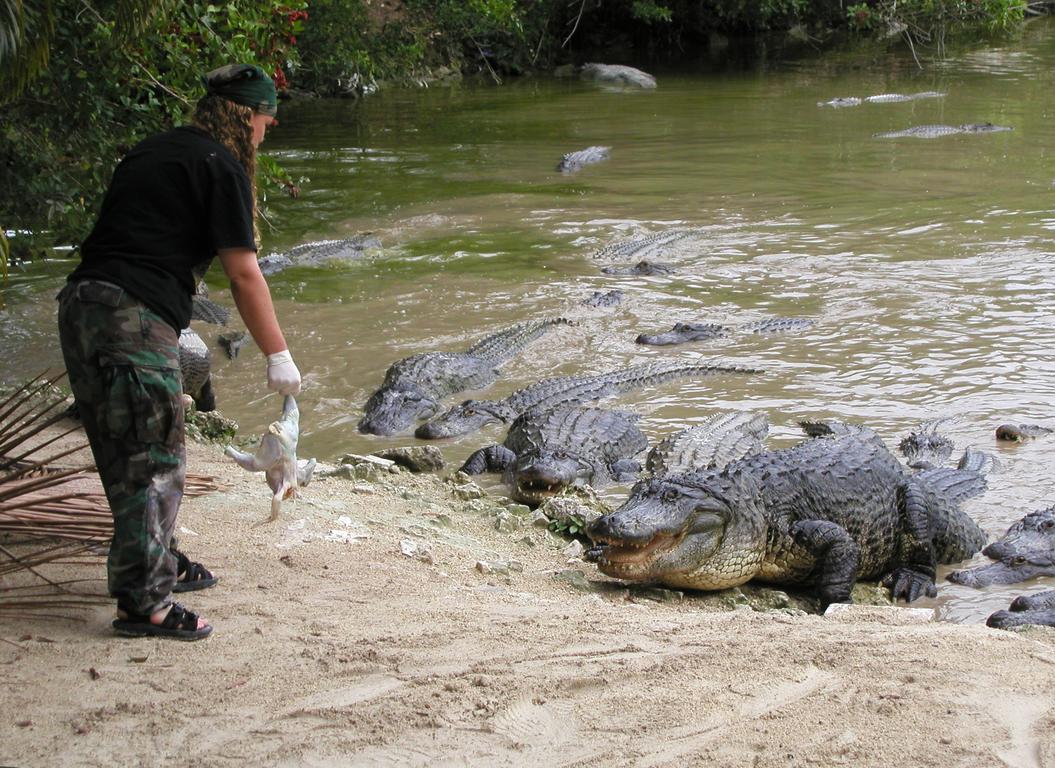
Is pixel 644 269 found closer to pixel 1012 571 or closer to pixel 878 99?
pixel 1012 571

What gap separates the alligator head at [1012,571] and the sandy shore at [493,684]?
4.03 feet

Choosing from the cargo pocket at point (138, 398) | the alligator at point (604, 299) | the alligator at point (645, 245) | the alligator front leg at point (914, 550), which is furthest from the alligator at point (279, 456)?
the alligator at point (645, 245)

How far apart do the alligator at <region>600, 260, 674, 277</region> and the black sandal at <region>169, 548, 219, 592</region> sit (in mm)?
8317

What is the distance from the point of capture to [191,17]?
845cm

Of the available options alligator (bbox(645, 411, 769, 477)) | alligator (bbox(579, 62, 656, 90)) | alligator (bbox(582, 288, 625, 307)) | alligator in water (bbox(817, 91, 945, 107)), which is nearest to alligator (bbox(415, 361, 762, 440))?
alligator (bbox(645, 411, 769, 477))

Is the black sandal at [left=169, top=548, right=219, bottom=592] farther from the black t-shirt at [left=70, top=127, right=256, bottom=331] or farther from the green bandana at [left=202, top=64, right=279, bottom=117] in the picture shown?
the green bandana at [left=202, top=64, right=279, bottom=117]

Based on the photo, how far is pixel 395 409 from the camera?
8250 mm

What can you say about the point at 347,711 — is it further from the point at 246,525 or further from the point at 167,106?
the point at 167,106

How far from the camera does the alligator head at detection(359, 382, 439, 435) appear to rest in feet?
26.5

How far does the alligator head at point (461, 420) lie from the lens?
8.05 m

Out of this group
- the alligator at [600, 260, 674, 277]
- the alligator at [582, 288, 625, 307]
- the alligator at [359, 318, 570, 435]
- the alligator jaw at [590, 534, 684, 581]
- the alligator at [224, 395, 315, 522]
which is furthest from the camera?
the alligator at [600, 260, 674, 277]

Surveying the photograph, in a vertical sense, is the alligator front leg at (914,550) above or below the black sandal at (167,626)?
below

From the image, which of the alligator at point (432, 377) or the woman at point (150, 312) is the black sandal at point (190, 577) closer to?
the woman at point (150, 312)

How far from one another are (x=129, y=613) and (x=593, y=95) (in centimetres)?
2445
